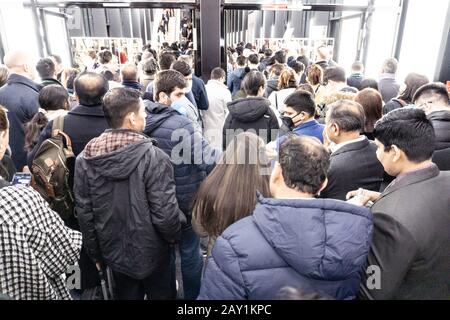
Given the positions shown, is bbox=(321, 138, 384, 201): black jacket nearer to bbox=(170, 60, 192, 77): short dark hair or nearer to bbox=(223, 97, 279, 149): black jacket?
bbox=(223, 97, 279, 149): black jacket

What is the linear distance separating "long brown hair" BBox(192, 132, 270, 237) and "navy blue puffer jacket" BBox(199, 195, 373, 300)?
0.33 meters

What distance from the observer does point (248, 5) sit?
4.91 metres

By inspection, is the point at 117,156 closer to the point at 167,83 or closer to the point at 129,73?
the point at 167,83

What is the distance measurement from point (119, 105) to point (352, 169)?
4.64 ft

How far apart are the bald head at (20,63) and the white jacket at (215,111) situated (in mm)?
2076

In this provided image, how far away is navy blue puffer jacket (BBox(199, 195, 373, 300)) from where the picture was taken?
3.51 ft

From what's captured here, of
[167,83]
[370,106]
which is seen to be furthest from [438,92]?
[167,83]

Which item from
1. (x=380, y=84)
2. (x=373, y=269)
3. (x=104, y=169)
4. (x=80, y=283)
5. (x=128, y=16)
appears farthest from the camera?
(x=128, y=16)

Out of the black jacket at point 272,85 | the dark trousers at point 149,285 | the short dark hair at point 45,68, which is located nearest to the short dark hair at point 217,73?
the black jacket at point 272,85

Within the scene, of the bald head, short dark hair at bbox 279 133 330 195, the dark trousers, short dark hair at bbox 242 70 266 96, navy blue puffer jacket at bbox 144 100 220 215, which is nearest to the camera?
short dark hair at bbox 279 133 330 195

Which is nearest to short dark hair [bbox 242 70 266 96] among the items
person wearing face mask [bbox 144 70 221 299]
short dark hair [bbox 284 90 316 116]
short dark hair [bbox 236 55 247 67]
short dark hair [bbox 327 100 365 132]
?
short dark hair [bbox 284 90 316 116]
